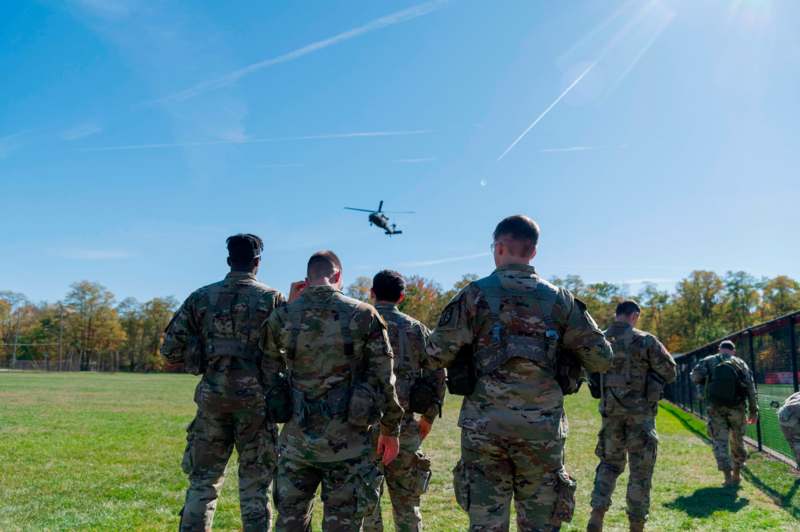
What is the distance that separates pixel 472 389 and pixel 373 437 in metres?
0.88

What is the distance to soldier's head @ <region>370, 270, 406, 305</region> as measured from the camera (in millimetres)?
5289

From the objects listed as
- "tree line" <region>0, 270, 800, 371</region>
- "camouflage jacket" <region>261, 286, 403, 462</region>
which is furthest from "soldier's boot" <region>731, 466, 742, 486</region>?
"tree line" <region>0, 270, 800, 371</region>

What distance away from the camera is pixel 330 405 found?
3.75 m

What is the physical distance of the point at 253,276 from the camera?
5.05 meters

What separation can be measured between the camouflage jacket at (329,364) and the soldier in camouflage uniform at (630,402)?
129 inches

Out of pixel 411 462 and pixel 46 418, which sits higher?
pixel 411 462

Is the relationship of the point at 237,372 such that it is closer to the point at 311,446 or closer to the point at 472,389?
the point at 311,446

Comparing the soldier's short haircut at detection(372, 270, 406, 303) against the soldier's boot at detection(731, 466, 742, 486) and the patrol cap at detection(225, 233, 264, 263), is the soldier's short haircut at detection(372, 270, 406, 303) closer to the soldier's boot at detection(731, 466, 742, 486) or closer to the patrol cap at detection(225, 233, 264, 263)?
the patrol cap at detection(225, 233, 264, 263)

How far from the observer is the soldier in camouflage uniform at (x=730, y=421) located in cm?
941

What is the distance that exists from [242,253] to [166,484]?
5.41 meters

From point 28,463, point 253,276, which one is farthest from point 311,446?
point 28,463

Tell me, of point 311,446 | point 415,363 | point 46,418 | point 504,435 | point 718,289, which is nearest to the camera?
point 504,435

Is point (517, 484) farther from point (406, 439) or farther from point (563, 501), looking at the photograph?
point (406, 439)

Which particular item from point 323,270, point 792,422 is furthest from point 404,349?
point 792,422
